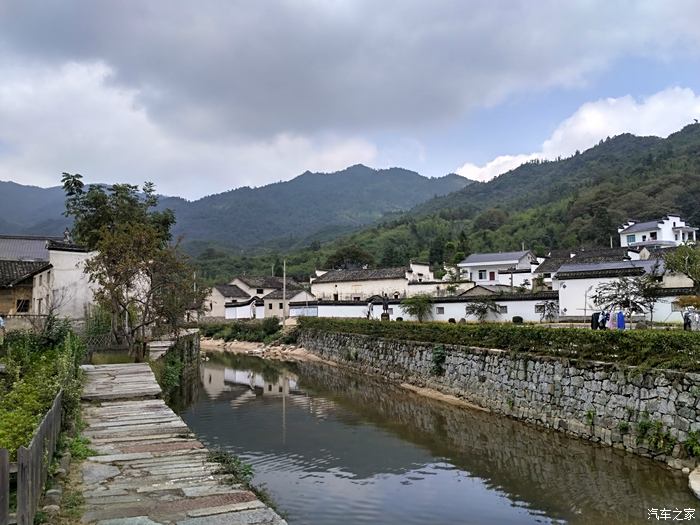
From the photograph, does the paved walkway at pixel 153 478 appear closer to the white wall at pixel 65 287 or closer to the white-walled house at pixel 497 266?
the white wall at pixel 65 287

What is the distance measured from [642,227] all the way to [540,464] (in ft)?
193

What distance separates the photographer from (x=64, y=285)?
87.7ft

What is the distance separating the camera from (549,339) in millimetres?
18594

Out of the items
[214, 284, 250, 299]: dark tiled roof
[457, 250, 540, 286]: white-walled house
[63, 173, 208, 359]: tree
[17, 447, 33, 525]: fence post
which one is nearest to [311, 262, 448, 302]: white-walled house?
[457, 250, 540, 286]: white-walled house

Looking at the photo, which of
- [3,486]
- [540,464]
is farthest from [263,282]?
[3,486]

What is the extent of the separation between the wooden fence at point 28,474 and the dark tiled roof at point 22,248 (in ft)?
110

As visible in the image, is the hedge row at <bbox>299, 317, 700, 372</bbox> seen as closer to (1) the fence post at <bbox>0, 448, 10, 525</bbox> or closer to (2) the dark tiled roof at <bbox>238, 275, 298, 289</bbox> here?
(1) the fence post at <bbox>0, 448, 10, 525</bbox>

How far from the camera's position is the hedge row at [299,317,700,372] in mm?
13773

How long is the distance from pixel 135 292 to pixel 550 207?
273 feet

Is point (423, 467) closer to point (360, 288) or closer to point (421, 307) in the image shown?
point (421, 307)

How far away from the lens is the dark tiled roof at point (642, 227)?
63.3 meters

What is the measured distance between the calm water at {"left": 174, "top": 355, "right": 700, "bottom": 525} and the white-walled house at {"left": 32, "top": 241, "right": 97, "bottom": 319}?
8.41 meters

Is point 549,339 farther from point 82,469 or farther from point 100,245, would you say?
point 100,245

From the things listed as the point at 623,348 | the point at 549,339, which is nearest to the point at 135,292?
the point at 549,339
